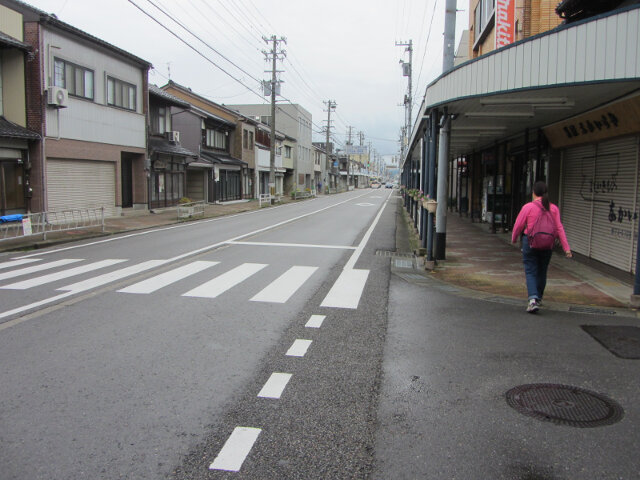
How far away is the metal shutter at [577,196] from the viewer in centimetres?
1201

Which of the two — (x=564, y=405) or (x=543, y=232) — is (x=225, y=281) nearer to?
(x=543, y=232)

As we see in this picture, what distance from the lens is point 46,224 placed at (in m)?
16.2

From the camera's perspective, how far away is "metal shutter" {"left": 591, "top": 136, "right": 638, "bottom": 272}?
987 centimetres

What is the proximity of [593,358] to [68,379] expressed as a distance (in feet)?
17.3

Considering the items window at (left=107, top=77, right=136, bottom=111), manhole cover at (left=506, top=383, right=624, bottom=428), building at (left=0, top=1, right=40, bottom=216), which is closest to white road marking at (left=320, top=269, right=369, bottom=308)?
manhole cover at (left=506, top=383, right=624, bottom=428)

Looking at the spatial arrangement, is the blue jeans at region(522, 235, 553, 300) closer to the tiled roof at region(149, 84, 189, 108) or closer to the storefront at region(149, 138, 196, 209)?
the storefront at region(149, 138, 196, 209)

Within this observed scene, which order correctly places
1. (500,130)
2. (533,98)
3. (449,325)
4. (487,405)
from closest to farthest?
(487,405)
(449,325)
(533,98)
(500,130)

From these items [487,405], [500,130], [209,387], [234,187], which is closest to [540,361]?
[487,405]

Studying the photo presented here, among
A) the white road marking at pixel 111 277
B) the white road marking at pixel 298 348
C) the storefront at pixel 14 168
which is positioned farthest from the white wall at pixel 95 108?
the white road marking at pixel 298 348

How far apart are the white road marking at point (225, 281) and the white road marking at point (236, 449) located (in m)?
4.60

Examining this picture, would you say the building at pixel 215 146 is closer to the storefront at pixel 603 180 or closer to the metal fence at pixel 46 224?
the metal fence at pixel 46 224

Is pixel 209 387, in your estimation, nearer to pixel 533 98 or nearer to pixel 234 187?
pixel 533 98

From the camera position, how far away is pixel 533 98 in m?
9.58

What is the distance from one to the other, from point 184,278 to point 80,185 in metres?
14.9
